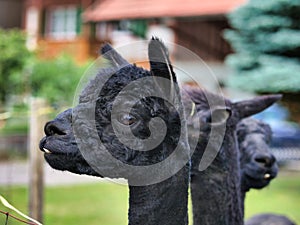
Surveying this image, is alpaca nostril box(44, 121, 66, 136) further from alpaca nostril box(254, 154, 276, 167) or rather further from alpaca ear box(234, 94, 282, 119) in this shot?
alpaca nostril box(254, 154, 276, 167)

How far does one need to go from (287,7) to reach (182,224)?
960cm

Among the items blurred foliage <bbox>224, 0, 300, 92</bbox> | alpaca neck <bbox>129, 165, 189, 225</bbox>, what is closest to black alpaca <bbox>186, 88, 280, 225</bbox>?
alpaca neck <bbox>129, 165, 189, 225</bbox>

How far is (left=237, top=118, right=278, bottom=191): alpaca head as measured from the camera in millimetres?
3422

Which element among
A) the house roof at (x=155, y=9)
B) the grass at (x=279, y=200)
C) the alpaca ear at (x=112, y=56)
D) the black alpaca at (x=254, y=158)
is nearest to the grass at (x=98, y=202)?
the grass at (x=279, y=200)

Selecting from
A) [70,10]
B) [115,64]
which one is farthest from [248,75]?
[70,10]

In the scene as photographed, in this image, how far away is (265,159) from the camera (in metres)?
3.42

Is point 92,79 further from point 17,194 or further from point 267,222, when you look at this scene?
point 17,194

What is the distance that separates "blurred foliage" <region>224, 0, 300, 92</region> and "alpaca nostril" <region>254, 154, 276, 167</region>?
7.54 m

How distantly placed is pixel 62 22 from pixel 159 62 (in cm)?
2249

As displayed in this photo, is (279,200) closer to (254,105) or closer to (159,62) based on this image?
(254,105)

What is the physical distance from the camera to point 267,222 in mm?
4293

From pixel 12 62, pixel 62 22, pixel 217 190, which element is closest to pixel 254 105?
pixel 217 190

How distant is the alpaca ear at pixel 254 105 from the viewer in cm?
298

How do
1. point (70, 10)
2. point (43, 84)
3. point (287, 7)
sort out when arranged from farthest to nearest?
point (70, 10)
point (43, 84)
point (287, 7)
